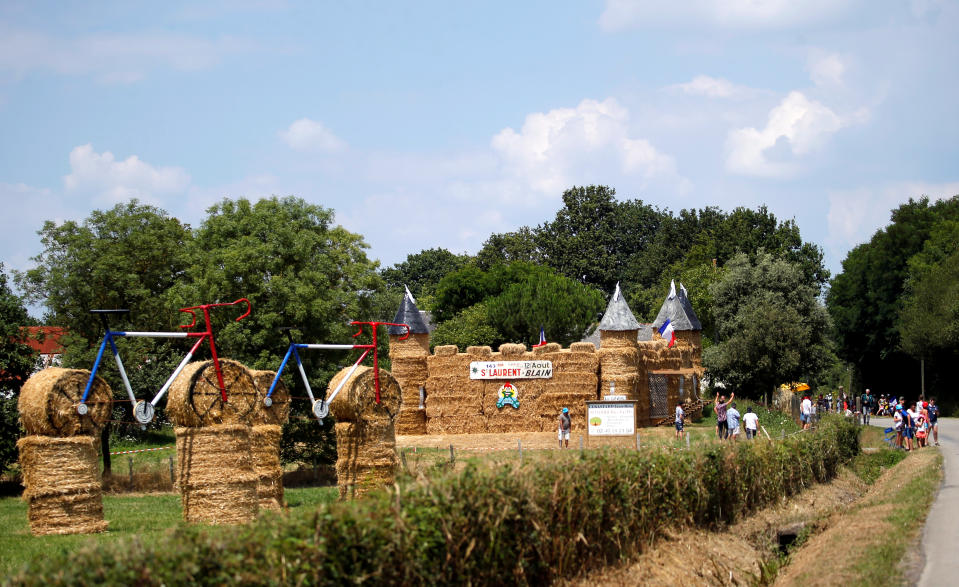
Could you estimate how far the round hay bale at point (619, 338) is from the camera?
38.4 metres

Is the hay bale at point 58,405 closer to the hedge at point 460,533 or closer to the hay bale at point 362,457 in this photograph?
the hay bale at point 362,457

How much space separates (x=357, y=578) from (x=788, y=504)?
14454 mm

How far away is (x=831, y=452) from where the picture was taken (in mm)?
25438

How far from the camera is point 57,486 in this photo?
1664 centimetres

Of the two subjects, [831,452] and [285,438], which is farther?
[285,438]

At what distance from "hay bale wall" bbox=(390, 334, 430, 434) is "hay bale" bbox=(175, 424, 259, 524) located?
21.5 m

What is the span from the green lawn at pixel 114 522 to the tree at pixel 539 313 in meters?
38.0

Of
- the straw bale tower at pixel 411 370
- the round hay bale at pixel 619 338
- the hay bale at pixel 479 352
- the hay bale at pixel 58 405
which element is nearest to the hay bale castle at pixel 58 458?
the hay bale at pixel 58 405

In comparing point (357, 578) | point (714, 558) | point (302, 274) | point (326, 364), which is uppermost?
point (302, 274)

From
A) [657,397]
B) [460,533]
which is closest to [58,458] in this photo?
[460,533]

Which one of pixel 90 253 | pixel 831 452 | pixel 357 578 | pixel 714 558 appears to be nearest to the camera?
pixel 357 578

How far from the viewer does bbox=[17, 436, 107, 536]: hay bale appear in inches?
651

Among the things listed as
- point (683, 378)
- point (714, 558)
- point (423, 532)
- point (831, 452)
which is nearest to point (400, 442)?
point (683, 378)

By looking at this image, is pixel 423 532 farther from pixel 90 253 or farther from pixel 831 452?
pixel 90 253
